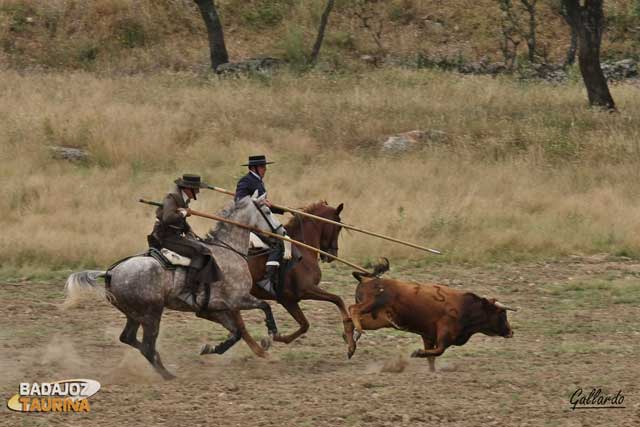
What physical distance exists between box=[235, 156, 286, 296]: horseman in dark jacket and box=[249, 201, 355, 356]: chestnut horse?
0.09m

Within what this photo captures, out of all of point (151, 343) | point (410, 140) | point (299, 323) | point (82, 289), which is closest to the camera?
point (82, 289)

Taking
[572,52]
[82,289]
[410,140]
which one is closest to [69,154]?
[410,140]

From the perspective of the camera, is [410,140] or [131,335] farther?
[410,140]

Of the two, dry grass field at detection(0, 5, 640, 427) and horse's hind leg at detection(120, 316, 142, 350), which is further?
horse's hind leg at detection(120, 316, 142, 350)

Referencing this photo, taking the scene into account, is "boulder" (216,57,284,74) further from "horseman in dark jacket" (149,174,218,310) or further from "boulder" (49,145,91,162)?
"horseman in dark jacket" (149,174,218,310)

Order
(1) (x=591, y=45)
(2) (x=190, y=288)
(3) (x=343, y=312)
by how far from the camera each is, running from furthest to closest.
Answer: (1) (x=591, y=45), (3) (x=343, y=312), (2) (x=190, y=288)

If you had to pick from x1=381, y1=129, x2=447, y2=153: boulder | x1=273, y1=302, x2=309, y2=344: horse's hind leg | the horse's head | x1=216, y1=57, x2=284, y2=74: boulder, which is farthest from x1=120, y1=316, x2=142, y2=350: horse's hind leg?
x1=216, y1=57, x2=284, y2=74: boulder

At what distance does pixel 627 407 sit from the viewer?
8.71 m

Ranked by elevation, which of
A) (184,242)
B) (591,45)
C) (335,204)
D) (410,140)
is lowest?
(335,204)

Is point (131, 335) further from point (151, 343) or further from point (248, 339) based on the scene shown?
point (248, 339)

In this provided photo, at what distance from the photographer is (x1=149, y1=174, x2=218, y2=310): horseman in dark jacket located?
10367mm

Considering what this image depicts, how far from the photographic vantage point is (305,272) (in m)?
11.6

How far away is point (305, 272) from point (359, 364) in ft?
3.98

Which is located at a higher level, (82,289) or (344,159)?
(82,289)
